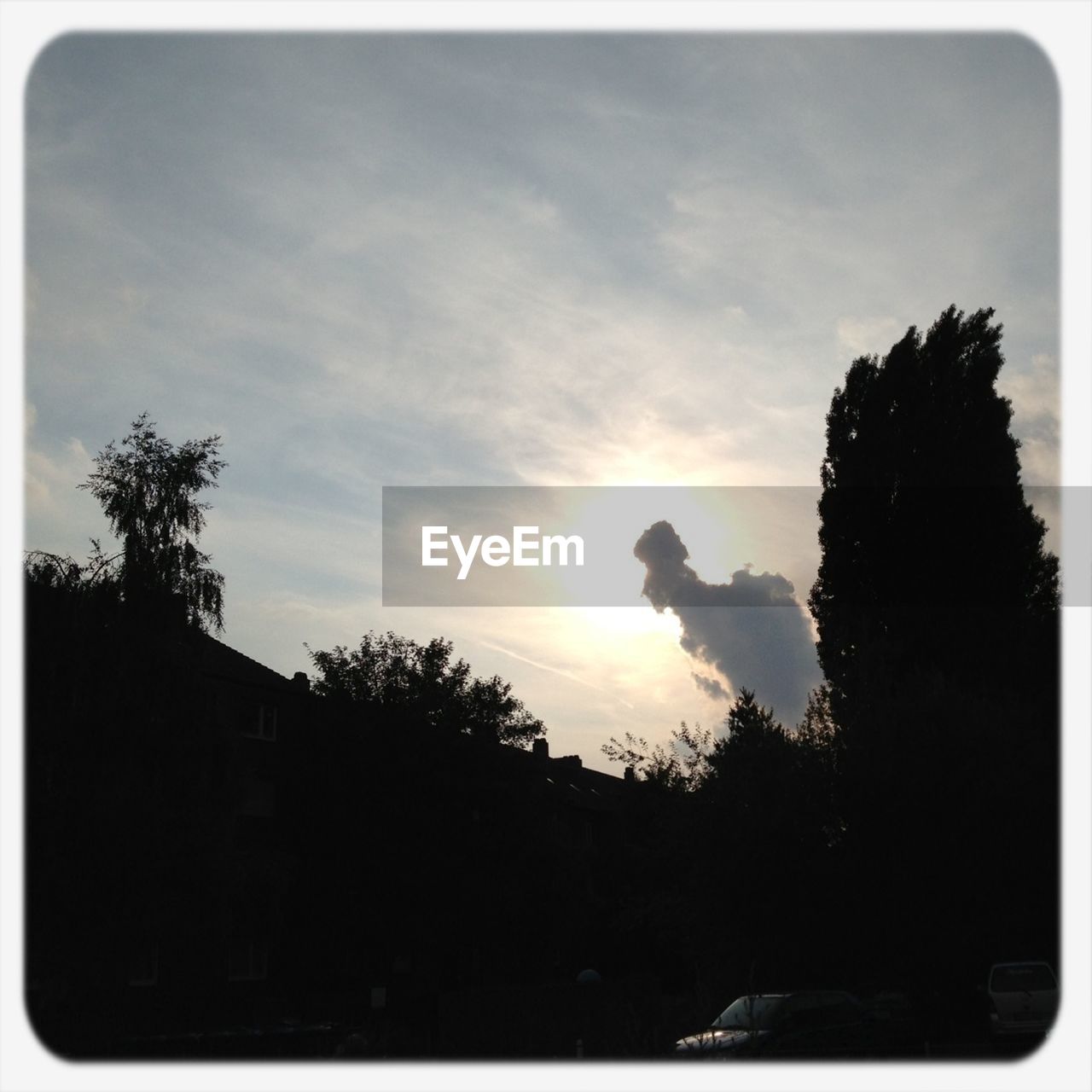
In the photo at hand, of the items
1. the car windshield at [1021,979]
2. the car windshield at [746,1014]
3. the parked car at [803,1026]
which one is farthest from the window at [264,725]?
the car windshield at [1021,979]

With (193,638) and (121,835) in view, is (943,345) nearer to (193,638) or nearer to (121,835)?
(193,638)

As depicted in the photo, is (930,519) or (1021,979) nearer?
(1021,979)

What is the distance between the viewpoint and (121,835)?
23.0 metres

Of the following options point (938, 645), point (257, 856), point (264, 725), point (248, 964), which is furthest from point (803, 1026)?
point (264, 725)

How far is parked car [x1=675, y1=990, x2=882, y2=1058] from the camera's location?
19266 millimetres

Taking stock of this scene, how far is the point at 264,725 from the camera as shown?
4600 cm

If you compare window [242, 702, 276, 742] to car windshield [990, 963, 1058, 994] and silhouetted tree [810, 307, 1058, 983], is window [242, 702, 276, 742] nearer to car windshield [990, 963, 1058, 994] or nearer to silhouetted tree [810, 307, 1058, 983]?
silhouetted tree [810, 307, 1058, 983]

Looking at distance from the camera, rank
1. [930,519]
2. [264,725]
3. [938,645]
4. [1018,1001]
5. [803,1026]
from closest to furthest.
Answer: [803,1026] → [1018,1001] → [938,645] → [930,519] → [264,725]

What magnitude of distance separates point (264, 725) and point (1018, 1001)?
99.8ft

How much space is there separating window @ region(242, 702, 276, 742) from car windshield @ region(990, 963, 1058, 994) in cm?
2940

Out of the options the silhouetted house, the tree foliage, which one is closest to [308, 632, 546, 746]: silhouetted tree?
the silhouetted house

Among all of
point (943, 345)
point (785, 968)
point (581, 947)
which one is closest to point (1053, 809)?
point (785, 968)

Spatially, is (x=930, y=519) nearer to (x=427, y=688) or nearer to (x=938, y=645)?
(x=938, y=645)

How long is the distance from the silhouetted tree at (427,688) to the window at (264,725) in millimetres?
2981
